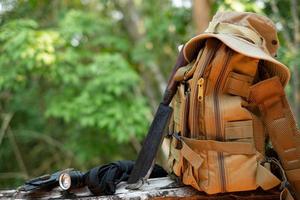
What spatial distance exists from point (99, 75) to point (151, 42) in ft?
2.15

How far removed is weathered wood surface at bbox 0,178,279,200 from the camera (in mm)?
1113

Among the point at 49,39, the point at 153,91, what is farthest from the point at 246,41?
the point at 153,91

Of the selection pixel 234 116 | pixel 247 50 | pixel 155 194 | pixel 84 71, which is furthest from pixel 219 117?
pixel 84 71

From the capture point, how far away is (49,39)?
298 centimetres

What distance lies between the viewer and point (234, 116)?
1039 millimetres

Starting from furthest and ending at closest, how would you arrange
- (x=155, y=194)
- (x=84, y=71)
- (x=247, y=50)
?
(x=84, y=71)
(x=155, y=194)
(x=247, y=50)

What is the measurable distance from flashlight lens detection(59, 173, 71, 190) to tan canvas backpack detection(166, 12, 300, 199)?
1.12ft

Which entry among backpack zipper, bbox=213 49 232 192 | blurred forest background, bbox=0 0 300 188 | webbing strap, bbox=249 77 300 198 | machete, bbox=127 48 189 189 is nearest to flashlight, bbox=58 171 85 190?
machete, bbox=127 48 189 189

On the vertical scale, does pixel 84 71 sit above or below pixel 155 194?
above

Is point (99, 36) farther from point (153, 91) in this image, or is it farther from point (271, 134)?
point (271, 134)

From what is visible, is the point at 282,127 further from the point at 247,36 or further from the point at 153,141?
the point at 153,141

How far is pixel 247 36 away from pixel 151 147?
1.41 feet

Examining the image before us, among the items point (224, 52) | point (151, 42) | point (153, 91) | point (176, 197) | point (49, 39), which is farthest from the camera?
point (153, 91)

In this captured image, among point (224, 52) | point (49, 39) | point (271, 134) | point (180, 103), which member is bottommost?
point (271, 134)
